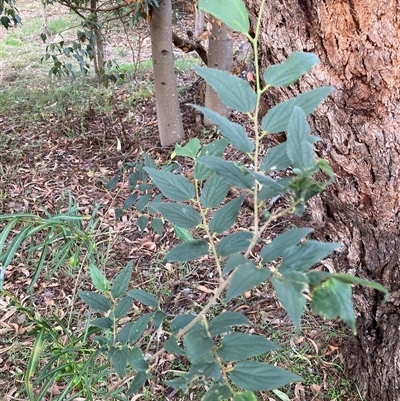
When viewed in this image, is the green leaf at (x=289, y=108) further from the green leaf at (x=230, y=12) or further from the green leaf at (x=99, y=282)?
the green leaf at (x=99, y=282)

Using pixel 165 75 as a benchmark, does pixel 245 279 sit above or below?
below

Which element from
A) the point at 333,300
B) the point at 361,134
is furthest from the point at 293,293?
the point at 361,134

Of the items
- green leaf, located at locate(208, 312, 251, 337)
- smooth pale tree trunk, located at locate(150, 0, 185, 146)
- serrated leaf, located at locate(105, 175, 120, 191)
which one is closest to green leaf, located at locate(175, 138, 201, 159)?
green leaf, located at locate(208, 312, 251, 337)

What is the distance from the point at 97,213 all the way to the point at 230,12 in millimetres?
1896

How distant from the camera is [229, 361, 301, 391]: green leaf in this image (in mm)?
484

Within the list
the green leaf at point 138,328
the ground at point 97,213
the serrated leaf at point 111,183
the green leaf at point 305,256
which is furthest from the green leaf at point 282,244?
the serrated leaf at point 111,183

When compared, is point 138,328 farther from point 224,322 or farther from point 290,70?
point 290,70

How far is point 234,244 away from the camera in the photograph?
0.54 m

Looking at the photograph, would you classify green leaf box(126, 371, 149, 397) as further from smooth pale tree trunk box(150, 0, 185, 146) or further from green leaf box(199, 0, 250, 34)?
smooth pale tree trunk box(150, 0, 185, 146)

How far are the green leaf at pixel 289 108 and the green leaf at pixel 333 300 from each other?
0.19 m

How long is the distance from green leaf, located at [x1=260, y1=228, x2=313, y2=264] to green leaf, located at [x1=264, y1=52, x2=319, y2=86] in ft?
0.54

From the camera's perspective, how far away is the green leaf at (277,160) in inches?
18.8

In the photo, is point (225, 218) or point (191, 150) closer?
point (225, 218)

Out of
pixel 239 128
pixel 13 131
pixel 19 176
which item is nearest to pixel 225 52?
pixel 19 176
